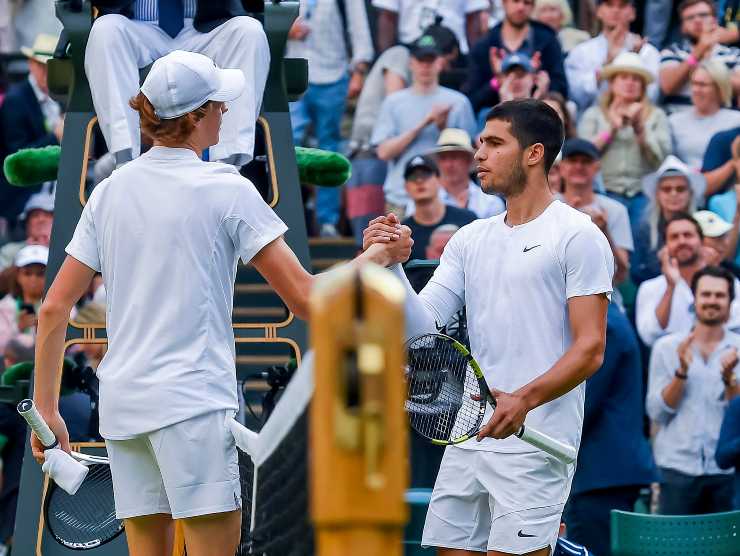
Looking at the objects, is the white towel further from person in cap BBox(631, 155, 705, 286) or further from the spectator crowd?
person in cap BBox(631, 155, 705, 286)

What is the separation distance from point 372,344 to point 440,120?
9.14m

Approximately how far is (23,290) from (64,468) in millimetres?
6039

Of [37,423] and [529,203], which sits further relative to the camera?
[529,203]

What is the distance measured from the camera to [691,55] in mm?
12148

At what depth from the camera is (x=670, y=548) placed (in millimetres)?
7008

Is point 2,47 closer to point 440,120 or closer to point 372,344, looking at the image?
point 440,120

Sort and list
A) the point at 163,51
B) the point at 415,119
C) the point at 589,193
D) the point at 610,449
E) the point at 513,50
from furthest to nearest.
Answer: the point at 513,50
the point at 415,119
the point at 589,193
the point at 610,449
the point at 163,51

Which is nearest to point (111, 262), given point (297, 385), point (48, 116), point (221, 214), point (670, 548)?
point (221, 214)

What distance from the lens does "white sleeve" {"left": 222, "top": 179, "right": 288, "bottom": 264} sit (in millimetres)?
4340

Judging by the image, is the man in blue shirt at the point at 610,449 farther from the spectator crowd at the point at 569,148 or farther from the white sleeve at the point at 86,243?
the white sleeve at the point at 86,243

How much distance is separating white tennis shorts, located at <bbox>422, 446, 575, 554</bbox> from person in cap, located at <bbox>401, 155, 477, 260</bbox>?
482cm

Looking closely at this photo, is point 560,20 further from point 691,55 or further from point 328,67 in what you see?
point 328,67

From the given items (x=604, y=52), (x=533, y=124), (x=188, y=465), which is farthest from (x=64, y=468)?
(x=604, y=52)

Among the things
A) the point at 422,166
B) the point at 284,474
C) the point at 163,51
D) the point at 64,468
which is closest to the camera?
the point at 284,474
